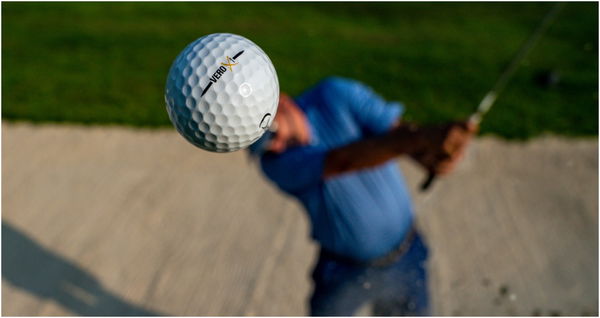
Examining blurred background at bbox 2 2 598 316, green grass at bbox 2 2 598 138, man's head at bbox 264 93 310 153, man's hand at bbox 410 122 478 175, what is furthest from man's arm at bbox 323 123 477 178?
green grass at bbox 2 2 598 138

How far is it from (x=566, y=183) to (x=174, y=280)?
3582 millimetres

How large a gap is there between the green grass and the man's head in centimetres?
371

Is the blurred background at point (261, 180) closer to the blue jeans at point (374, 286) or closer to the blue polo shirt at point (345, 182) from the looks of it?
the blue jeans at point (374, 286)

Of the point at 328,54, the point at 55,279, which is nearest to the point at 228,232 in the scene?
the point at 55,279

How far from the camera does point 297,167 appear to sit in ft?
7.25

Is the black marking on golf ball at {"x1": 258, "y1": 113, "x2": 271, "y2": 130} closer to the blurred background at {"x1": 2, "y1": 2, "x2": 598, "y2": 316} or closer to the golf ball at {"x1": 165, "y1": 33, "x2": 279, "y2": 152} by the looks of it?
the golf ball at {"x1": 165, "y1": 33, "x2": 279, "y2": 152}

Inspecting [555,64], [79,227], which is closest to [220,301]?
[79,227]

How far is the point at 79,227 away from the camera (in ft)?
14.8

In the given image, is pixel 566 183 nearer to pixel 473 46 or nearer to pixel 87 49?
pixel 473 46

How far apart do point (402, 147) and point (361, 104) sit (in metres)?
0.50

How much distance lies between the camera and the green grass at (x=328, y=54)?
19.6 feet

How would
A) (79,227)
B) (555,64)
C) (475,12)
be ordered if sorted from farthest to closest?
1. (475,12)
2. (555,64)
3. (79,227)

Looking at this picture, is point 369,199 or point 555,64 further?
point 555,64

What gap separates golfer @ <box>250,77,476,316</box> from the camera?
82.6 inches
